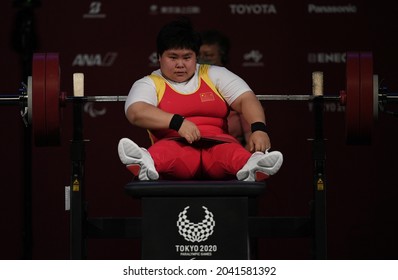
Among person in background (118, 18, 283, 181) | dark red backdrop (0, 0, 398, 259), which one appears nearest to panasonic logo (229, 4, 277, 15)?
dark red backdrop (0, 0, 398, 259)

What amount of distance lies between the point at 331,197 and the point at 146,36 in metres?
1.54

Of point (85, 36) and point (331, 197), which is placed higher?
point (85, 36)

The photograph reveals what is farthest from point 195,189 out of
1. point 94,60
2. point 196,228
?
point 94,60

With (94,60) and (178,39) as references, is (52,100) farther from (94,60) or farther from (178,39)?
(94,60)

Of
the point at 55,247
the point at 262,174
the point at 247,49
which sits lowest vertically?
the point at 55,247

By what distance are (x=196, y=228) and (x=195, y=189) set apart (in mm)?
164

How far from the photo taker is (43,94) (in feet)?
14.2

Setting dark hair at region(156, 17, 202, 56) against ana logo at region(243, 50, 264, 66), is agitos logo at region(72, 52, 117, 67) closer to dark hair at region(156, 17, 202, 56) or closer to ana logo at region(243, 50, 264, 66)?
ana logo at region(243, 50, 264, 66)

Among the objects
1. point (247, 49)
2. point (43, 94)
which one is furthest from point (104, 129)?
point (43, 94)

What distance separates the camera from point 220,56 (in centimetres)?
527

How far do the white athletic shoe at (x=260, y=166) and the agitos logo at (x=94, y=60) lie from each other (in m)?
2.41

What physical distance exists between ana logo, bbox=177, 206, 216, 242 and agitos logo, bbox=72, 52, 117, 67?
2.45 m

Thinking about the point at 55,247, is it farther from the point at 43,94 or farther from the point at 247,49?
the point at 43,94

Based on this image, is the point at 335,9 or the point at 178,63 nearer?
the point at 178,63
